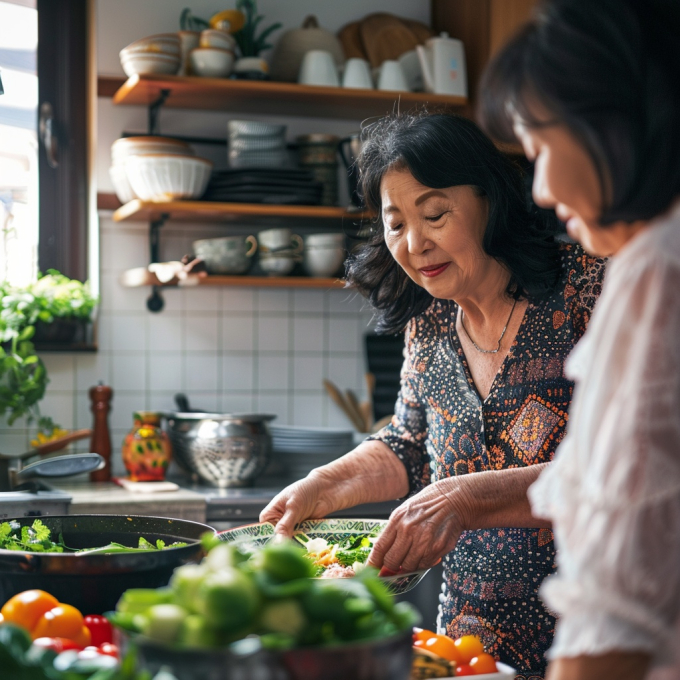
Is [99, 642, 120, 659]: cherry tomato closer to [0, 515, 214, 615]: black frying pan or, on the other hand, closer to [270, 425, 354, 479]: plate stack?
[0, 515, 214, 615]: black frying pan

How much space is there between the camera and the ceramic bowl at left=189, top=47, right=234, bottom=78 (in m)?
2.80

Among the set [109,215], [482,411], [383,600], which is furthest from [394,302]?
[109,215]

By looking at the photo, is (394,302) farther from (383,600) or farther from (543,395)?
(383,600)

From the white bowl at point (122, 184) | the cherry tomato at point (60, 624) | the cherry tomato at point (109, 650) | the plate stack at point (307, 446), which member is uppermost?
the white bowl at point (122, 184)

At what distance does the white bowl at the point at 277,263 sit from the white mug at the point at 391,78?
2.17 feet

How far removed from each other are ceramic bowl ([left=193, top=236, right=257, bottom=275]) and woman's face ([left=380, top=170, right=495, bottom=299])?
1258mm

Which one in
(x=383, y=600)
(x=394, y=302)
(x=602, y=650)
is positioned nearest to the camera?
(x=602, y=650)

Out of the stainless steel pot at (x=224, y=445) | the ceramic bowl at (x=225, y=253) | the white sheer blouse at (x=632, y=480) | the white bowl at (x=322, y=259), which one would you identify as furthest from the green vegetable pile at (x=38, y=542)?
the white bowl at (x=322, y=259)

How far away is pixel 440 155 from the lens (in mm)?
1579

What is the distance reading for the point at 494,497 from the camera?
4.50ft

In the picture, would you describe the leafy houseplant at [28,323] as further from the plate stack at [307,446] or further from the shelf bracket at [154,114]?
the plate stack at [307,446]

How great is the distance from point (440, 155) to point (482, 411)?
46 centimetres

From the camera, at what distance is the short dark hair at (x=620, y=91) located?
712mm

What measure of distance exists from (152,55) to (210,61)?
0.61 ft
